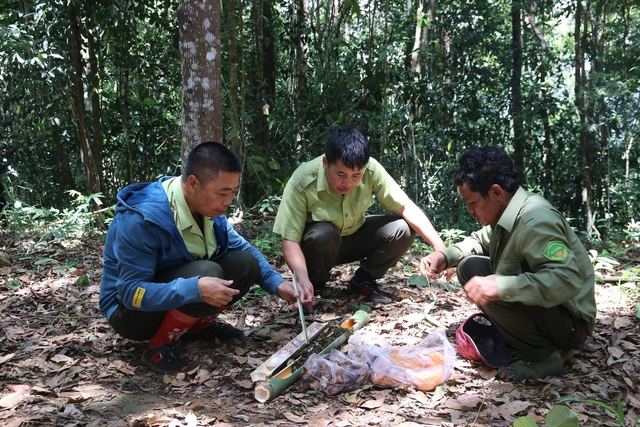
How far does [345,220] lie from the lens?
3.72 metres

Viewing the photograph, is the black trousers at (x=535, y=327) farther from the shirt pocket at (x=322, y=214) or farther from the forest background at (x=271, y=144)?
the shirt pocket at (x=322, y=214)

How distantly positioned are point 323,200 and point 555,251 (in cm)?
167

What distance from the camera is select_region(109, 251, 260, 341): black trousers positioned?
8.79ft

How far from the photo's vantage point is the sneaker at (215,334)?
3.19 metres

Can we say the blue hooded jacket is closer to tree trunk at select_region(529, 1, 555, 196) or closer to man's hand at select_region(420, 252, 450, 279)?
man's hand at select_region(420, 252, 450, 279)

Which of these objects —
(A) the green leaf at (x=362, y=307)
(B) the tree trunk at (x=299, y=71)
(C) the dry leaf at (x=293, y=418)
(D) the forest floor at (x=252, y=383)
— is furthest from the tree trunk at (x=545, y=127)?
(C) the dry leaf at (x=293, y=418)

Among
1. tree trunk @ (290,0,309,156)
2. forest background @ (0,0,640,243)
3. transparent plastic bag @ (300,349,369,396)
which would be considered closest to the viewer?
transparent plastic bag @ (300,349,369,396)

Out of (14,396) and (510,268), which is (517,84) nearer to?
(510,268)

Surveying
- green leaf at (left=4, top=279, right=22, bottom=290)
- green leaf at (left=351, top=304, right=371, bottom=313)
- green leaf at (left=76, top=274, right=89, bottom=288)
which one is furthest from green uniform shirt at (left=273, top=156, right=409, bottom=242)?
green leaf at (left=4, top=279, right=22, bottom=290)

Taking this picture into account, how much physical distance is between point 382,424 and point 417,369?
45 centimetres

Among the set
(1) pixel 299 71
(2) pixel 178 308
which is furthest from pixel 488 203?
(1) pixel 299 71

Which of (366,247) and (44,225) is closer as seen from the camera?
(366,247)

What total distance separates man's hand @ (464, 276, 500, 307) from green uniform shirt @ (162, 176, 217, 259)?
4.73ft

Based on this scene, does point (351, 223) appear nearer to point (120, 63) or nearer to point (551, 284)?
point (551, 284)
